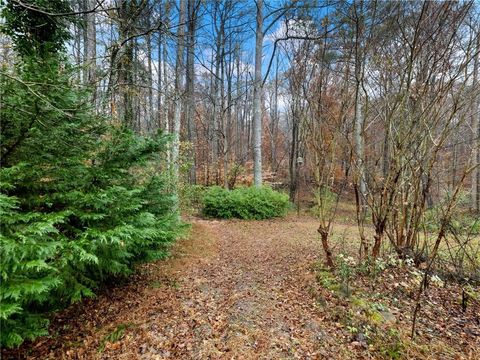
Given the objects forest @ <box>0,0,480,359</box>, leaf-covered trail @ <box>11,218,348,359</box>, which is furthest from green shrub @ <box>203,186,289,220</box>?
leaf-covered trail @ <box>11,218,348,359</box>

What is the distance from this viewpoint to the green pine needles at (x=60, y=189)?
78.4 inches

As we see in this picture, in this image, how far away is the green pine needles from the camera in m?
1.99

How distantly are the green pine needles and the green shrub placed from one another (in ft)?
16.8

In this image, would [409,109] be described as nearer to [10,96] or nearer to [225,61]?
[10,96]

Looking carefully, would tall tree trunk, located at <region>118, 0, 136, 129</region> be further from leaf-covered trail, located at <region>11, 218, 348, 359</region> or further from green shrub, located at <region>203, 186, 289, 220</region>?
green shrub, located at <region>203, 186, 289, 220</region>

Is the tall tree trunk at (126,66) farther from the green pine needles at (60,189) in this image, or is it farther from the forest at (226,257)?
the green pine needles at (60,189)

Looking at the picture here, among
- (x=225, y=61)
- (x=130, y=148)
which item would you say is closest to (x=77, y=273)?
(x=130, y=148)

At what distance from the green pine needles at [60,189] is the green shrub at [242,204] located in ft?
16.8

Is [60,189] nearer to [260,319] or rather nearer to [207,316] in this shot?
[207,316]

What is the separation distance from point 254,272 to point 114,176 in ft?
8.35

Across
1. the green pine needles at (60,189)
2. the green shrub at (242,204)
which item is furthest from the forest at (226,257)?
the green shrub at (242,204)

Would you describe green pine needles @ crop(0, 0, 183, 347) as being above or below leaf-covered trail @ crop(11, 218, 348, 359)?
above

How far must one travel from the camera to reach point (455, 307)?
2916mm

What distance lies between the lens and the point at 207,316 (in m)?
2.75
